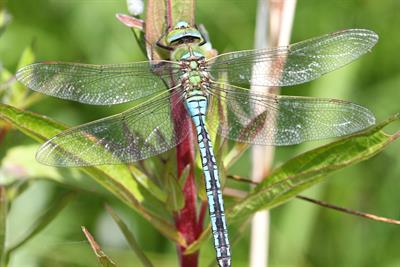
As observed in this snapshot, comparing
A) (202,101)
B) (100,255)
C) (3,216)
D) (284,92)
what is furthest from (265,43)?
(100,255)

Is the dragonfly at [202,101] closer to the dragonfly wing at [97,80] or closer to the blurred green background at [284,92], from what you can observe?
the dragonfly wing at [97,80]

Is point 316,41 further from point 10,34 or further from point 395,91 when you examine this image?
point 10,34

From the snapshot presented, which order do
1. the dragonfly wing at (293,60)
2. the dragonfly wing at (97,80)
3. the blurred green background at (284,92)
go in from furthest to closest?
the blurred green background at (284,92) < the dragonfly wing at (293,60) < the dragonfly wing at (97,80)

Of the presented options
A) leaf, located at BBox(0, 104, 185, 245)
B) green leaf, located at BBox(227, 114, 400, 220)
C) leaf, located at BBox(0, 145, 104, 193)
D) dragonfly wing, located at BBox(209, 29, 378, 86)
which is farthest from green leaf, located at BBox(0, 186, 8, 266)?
dragonfly wing, located at BBox(209, 29, 378, 86)

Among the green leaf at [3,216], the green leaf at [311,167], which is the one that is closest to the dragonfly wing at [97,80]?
the green leaf at [3,216]

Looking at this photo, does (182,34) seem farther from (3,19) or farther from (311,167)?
(3,19)

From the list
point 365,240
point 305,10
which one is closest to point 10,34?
point 305,10
